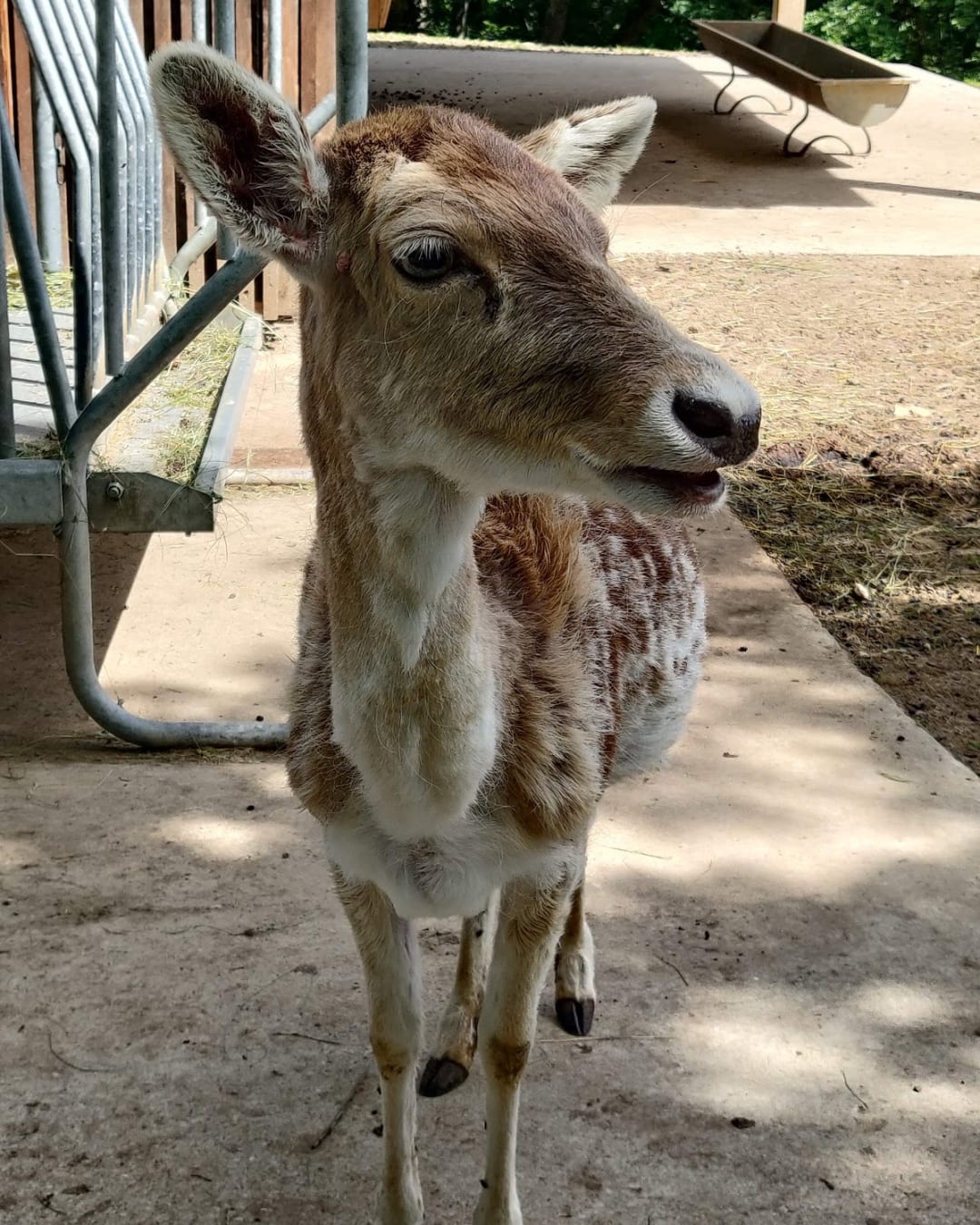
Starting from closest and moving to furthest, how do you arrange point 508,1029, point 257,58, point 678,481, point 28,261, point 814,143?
point 678,481
point 508,1029
point 28,261
point 257,58
point 814,143

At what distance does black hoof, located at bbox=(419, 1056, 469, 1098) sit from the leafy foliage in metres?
29.2

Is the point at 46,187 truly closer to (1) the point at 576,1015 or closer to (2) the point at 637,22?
(1) the point at 576,1015

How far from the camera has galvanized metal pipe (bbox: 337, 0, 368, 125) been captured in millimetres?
3605

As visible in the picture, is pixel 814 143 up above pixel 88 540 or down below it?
below

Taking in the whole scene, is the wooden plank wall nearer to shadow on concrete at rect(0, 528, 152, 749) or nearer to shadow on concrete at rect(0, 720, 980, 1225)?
shadow on concrete at rect(0, 528, 152, 749)

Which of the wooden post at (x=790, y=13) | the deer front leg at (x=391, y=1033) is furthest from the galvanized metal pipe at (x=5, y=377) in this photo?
the wooden post at (x=790, y=13)

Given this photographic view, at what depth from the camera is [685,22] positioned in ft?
106

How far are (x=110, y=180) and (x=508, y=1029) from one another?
112 inches

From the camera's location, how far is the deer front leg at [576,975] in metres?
3.41

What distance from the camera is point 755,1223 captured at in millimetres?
2812

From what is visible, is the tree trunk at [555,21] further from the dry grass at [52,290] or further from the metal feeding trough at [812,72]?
the dry grass at [52,290]

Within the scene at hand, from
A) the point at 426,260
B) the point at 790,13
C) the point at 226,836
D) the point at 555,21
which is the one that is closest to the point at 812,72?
the point at 790,13

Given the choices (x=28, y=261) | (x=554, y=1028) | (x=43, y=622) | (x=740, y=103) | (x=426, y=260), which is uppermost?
(x=426, y=260)

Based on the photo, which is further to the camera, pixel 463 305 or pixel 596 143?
pixel 596 143
